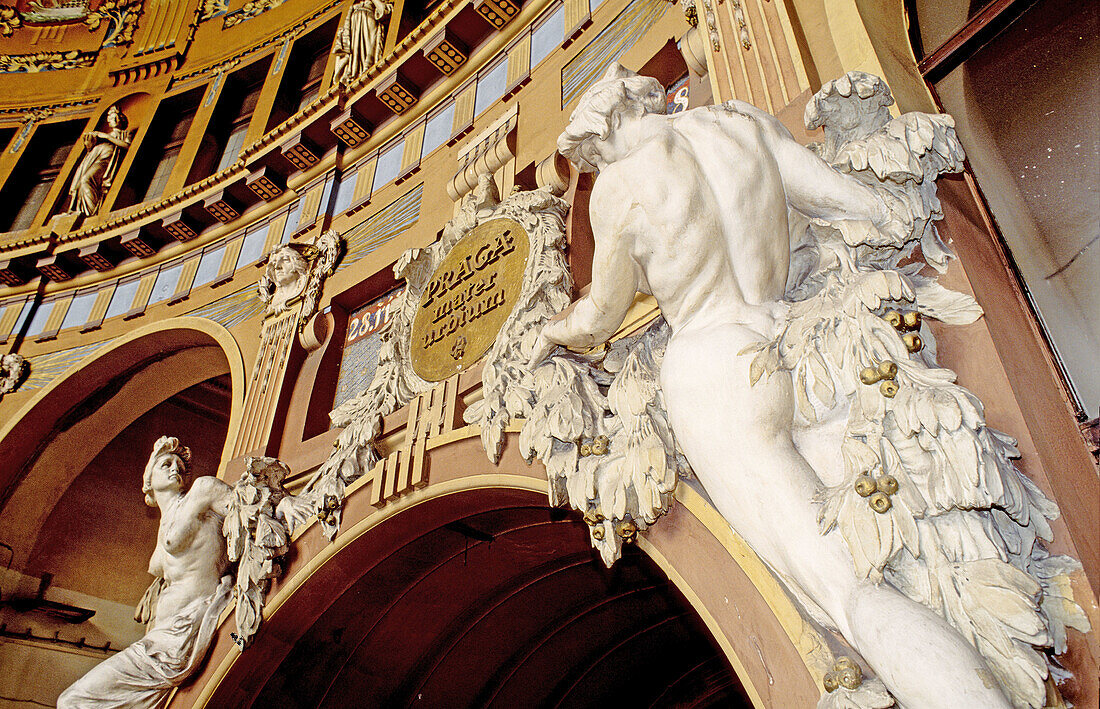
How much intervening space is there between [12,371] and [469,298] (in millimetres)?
5236

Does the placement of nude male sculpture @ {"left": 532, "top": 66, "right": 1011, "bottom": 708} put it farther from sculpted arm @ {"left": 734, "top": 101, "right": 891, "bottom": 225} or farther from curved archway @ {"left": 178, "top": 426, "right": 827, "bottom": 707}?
curved archway @ {"left": 178, "top": 426, "right": 827, "bottom": 707}

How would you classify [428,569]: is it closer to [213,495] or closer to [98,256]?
[213,495]

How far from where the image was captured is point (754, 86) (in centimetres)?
286

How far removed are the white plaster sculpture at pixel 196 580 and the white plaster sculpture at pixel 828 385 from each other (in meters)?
2.21

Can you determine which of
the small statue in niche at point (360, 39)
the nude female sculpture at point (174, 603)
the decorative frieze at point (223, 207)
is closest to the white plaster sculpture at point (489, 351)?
the nude female sculpture at point (174, 603)

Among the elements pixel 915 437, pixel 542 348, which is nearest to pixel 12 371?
pixel 542 348

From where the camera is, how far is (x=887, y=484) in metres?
1.58

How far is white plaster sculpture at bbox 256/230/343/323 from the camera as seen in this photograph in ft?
18.3

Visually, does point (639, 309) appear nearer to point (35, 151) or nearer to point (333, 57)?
point (333, 57)

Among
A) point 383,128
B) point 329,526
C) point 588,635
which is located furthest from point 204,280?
point 588,635

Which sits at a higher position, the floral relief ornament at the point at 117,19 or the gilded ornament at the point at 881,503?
the floral relief ornament at the point at 117,19

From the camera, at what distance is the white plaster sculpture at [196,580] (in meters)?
3.96

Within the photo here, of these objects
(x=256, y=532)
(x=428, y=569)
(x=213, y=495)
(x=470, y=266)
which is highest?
(x=470, y=266)

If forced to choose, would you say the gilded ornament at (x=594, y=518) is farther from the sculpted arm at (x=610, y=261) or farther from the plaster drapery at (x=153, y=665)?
the plaster drapery at (x=153, y=665)
